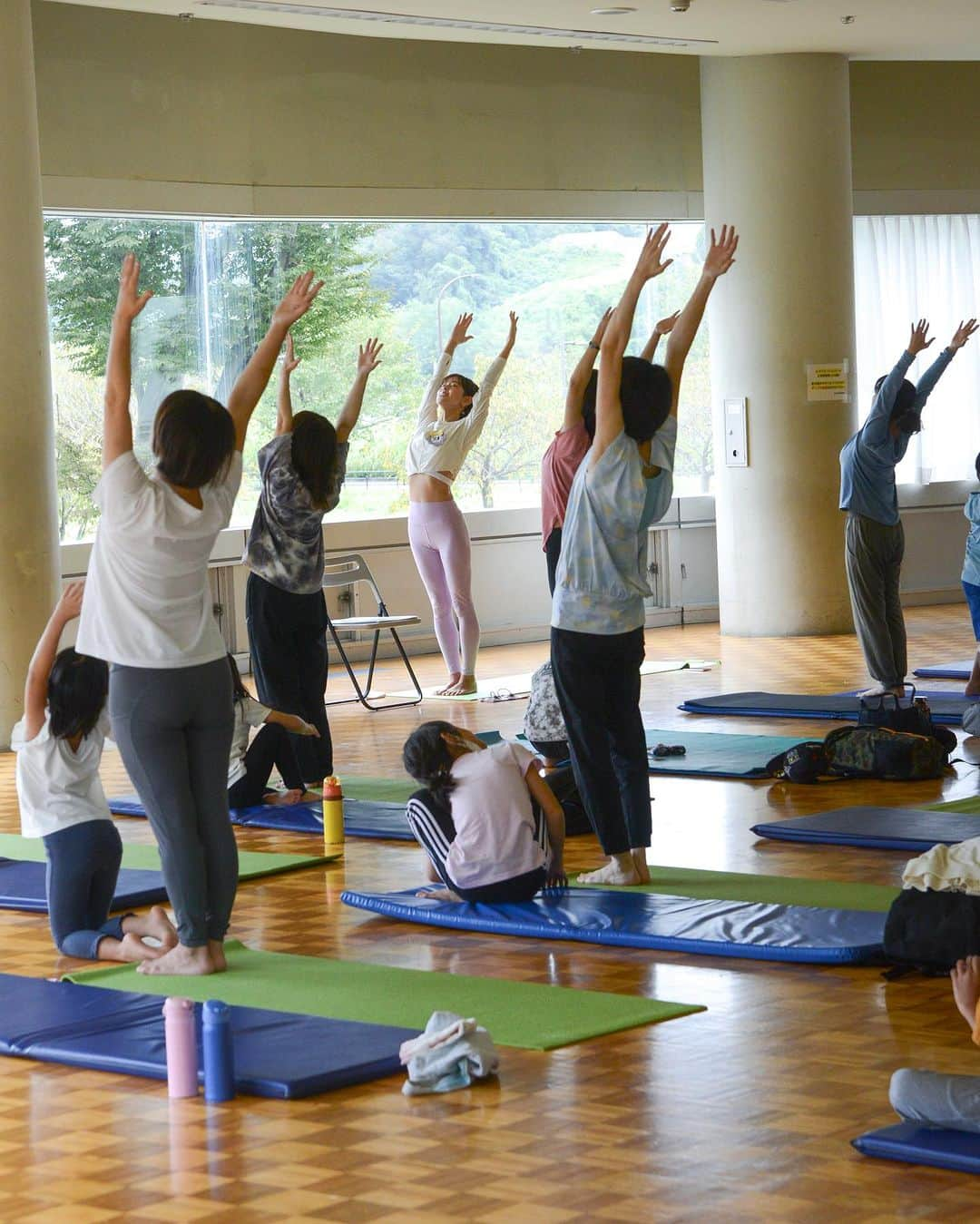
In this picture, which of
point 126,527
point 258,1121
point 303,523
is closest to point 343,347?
point 303,523

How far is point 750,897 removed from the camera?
508cm

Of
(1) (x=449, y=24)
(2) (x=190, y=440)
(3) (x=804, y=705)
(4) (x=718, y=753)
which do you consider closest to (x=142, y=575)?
(2) (x=190, y=440)

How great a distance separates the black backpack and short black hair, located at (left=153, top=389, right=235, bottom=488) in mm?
1789

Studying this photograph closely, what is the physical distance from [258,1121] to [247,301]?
8.39 metres

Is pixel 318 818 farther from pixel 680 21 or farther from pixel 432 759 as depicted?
pixel 680 21

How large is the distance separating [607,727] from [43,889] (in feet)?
5.63

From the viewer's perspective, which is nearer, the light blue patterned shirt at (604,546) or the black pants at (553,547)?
the light blue patterned shirt at (604,546)

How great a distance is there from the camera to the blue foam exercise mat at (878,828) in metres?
5.72

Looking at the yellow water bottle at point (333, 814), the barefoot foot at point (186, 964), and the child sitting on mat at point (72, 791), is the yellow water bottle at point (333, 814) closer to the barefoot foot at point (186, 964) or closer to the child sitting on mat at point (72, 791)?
the child sitting on mat at point (72, 791)

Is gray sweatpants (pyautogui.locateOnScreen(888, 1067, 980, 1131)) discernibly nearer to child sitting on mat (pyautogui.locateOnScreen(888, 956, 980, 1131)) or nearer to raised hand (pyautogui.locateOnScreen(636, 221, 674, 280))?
child sitting on mat (pyautogui.locateOnScreen(888, 956, 980, 1131))

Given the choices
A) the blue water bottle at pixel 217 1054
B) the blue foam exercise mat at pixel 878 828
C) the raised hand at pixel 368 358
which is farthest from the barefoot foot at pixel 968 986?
the raised hand at pixel 368 358

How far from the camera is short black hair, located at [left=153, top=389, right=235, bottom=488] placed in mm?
4176

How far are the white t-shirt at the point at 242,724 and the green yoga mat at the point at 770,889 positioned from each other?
4.91ft

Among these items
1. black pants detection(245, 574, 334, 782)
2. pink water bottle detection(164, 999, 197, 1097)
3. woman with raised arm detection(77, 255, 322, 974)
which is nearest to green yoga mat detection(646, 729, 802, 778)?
black pants detection(245, 574, 334, 782)
